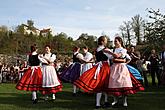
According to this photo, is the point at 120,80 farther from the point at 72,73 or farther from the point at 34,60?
the point at 72,73

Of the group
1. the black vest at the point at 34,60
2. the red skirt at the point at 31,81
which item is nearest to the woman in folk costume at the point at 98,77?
the red skirt at the point at 31,81

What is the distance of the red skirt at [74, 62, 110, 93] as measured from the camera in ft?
25.6

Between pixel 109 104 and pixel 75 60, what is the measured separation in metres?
3.74

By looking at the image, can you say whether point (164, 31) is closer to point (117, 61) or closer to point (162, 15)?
point (162, 15)

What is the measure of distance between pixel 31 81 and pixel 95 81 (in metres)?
2.26

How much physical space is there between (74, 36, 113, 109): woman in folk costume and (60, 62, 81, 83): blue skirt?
12.3 feet

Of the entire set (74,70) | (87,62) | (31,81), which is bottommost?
(31,81)

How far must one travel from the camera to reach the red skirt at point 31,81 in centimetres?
914

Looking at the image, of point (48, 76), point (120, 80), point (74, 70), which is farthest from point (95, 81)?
point (74, 70)

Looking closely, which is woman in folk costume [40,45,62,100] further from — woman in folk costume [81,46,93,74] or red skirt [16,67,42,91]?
woman in folk costume [81,46,93,74]

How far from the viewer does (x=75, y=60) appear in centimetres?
1195

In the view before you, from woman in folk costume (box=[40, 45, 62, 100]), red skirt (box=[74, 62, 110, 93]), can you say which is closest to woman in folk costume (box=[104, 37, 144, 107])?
red skirt (box=[74, 62, 110, 93])

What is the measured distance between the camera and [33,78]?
927 centimetres

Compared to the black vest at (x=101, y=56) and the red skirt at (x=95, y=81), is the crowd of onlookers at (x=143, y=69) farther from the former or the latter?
the red skirt at (x=95, y=81)
